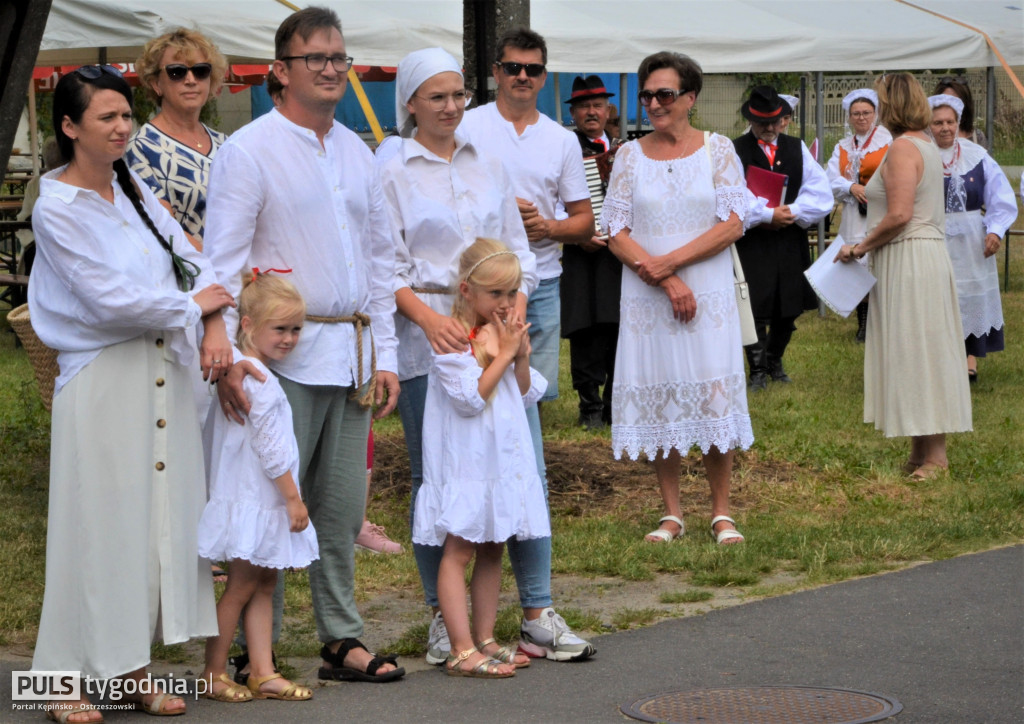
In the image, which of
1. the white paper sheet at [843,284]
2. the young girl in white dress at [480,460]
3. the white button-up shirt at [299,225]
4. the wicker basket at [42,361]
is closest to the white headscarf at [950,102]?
the white paper sheet at [843,284]

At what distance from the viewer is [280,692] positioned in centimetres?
453

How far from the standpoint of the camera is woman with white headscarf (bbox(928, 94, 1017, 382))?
11.0 meters

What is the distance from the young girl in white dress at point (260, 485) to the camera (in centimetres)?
442

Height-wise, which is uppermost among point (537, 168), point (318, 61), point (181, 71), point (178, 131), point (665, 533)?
point (181, 71)

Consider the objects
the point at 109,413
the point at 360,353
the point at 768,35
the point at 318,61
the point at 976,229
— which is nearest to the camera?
the point at 109,413

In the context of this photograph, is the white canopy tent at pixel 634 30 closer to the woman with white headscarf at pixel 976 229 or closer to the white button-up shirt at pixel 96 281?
the woman with white headscarf at pixel 976 229

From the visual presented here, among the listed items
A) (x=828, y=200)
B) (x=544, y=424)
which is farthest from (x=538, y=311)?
(x=828, y=200)

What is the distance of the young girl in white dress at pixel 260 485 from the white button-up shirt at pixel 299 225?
91mm

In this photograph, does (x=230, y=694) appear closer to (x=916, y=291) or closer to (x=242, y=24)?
(x=916, y=291)

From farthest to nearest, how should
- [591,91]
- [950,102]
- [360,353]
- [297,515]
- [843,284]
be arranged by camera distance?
1. [950,102]
2. [591,91]
3. [843,284]
4. [360,353]
5. [297,515]

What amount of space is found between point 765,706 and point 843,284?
4249 millimetres

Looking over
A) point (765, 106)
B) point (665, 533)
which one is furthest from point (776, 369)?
point (665, 533)

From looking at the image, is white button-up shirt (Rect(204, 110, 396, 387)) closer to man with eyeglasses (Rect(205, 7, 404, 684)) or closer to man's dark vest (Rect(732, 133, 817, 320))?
man with eyeglasses (Rect(205, 7, 404, 684))

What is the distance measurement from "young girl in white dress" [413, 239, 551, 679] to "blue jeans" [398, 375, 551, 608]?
5.5 inches
